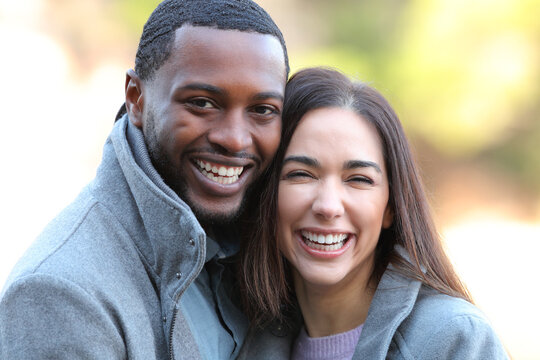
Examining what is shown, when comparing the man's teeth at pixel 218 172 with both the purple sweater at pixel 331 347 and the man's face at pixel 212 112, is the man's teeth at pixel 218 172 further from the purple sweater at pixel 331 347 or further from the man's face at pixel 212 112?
the purple sweater at pixel 331 347

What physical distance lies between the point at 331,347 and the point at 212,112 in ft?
3.58

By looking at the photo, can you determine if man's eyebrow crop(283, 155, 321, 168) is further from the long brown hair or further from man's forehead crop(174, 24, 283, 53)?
man's forehead crop(174, 24, 283, 53)

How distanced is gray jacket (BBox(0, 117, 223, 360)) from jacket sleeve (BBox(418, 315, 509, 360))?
839mm

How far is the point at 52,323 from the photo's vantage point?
2.11m

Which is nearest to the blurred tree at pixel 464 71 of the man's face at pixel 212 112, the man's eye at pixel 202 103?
the man's face at pixel 212 112

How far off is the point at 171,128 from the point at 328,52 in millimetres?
9024

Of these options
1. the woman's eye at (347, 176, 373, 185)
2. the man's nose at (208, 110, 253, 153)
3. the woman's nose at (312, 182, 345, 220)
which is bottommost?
the woman's nose at (312, 182, 345, 220)

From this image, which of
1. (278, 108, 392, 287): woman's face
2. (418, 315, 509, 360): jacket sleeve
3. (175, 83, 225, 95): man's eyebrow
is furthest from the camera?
(278, 108, 392, 287): woman's face

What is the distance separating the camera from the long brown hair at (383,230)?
2883 mm

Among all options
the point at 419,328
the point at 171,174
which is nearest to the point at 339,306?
the point at 419,328

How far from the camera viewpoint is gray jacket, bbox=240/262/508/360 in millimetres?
2502

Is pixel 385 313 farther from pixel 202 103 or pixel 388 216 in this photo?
pixel 202 103

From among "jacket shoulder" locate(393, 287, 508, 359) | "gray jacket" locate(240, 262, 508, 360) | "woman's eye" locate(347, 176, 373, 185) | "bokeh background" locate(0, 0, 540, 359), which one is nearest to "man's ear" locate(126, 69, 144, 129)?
"woman's eye" locate(347, 176, 373, 185)

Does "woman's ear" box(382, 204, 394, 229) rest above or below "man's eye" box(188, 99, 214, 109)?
below
